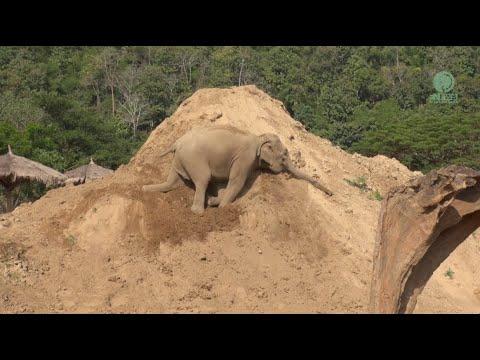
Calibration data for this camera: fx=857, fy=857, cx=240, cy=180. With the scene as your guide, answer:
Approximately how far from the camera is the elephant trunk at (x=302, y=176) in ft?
50.9

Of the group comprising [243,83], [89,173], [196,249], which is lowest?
[243,83]

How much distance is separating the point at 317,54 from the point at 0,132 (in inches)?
1491

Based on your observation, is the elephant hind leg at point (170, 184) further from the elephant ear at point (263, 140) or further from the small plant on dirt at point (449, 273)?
the small plant on dirt at point (449, 273)

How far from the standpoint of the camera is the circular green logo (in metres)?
52.8

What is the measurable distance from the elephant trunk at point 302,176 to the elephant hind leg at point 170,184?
6.52ft

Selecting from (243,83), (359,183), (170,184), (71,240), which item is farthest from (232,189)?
(243,83)

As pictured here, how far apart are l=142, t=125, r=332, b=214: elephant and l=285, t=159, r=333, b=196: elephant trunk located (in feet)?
0.64

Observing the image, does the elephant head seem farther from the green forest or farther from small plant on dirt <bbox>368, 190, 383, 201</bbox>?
the green forest

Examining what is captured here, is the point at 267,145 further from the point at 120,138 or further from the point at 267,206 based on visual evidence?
the point at 120,138

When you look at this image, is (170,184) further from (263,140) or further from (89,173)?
(89,173)

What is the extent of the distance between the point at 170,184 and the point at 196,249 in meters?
1.83

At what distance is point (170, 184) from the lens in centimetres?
1523

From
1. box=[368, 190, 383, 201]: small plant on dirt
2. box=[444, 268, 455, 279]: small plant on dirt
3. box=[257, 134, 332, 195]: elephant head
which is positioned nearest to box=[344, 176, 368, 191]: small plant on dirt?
box=[368, 190, 383, 201]: small plant on dirt

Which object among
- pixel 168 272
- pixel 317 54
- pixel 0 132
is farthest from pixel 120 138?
pixel 168 272
